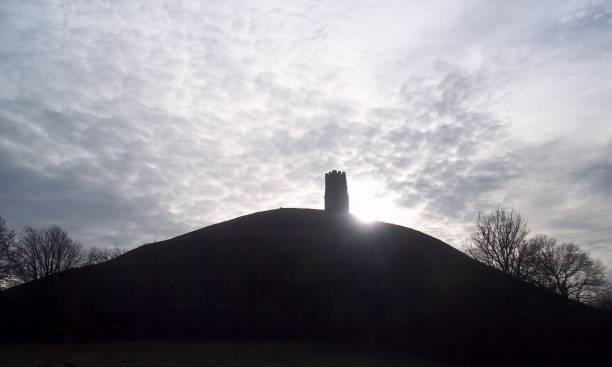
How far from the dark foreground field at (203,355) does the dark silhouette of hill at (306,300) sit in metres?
3.09

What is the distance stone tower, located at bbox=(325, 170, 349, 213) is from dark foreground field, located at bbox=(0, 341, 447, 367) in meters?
35.8

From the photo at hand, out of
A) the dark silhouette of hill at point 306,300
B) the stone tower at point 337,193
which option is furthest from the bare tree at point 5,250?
the stone tower at point 337,193

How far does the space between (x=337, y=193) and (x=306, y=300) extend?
27474 mm

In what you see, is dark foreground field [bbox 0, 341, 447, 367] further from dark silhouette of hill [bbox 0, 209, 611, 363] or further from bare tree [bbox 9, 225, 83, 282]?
bare tree [bbox 9, 225, 83, 282]

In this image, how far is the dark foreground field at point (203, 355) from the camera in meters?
25.5

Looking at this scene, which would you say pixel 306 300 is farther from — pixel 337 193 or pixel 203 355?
pixel 337 193

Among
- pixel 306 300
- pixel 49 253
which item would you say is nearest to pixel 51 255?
pixel 49 253

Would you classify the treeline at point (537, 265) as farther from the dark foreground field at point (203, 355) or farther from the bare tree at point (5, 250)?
the bare tree at point (5, 250)

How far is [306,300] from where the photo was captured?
142 ft

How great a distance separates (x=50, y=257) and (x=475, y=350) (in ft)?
179

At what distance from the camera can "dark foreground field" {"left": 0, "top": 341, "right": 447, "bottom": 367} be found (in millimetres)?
25453

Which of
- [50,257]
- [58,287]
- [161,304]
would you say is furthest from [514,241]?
[50,257]

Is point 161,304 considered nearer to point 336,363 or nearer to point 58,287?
point 58,287

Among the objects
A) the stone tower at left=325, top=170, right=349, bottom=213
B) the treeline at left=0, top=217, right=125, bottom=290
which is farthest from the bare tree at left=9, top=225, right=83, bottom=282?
the stone tower at left=325, top=170, right=349, bottom=213
